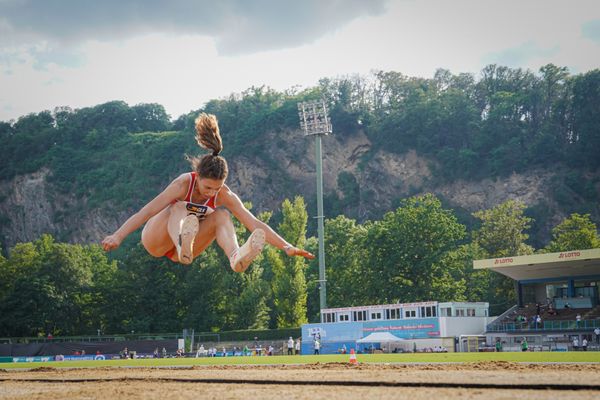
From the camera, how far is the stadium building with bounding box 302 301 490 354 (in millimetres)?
51844

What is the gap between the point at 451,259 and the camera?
235 feet

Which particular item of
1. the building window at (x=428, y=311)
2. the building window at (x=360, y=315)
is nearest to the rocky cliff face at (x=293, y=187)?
the building window at (x=360, y=315)

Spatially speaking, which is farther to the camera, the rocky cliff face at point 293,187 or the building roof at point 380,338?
the rocky cliff face at point 293,187

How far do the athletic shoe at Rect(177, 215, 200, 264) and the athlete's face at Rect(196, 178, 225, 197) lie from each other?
82 cm

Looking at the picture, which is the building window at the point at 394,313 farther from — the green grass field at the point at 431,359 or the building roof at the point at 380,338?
the green grass field at the point at 431,359

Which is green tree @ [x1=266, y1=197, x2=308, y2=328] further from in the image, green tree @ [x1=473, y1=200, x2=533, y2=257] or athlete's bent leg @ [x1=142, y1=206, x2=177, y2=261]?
athlete's bent leg @ [x1=142, y1=206, x2=177, y2=261]

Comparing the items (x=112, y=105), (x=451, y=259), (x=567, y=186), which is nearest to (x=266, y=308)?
(x=451, y=259)

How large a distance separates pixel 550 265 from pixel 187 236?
163 ft

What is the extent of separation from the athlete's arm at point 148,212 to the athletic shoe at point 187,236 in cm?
65

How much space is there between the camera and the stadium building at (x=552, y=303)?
4928cm

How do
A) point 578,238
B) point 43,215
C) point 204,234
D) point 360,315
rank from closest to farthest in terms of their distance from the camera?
point 204,234 → point 360,315 → point 578,238 → point 43,215

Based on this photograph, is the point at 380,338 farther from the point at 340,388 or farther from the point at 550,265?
the point at 340,388

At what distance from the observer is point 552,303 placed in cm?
5991

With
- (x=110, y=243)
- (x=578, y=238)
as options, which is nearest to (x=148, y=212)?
(x=110, y=243)
